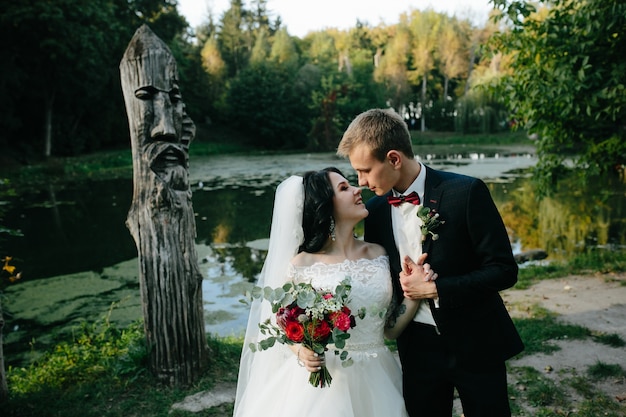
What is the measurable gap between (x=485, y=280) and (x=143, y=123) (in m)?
3.05

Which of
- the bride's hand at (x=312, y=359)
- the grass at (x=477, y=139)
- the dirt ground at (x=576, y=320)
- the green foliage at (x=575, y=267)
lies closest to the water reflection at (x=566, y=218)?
the green foliage at (x=575, y=267)

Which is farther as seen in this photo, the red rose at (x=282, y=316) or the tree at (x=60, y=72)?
the tree at (x=60, y=72)

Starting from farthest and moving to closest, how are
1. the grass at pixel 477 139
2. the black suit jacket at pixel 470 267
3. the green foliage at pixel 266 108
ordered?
1. the green foliage at pixel 266 108
2. the grass at pixel 477 139
3. the black suit jacket at pixel 470 267

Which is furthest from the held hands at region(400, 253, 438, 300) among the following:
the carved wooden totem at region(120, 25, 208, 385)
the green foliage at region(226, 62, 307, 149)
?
the green foliage at region(226, 62, 307, 149)

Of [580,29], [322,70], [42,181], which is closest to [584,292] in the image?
[580,29]

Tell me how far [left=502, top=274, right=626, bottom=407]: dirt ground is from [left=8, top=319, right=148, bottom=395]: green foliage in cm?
336

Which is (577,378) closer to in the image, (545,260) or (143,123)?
(143,123)

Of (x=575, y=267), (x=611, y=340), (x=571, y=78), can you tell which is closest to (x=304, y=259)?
(x=611, y=340)

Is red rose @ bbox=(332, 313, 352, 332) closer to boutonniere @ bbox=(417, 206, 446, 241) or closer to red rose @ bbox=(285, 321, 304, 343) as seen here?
red rose @ bbox=(285, 321, 304, 343)

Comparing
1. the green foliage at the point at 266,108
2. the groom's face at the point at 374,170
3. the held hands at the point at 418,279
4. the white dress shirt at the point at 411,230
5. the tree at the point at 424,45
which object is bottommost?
the held hands at the point at 418,279

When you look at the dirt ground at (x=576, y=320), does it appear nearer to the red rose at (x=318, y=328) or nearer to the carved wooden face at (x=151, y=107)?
the carved wooden face at (x=151, y=107)

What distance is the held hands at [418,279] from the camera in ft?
7.99

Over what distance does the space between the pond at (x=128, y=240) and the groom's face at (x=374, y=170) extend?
13.9ft

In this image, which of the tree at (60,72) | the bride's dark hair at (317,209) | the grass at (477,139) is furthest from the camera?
the grass at (477,139)
